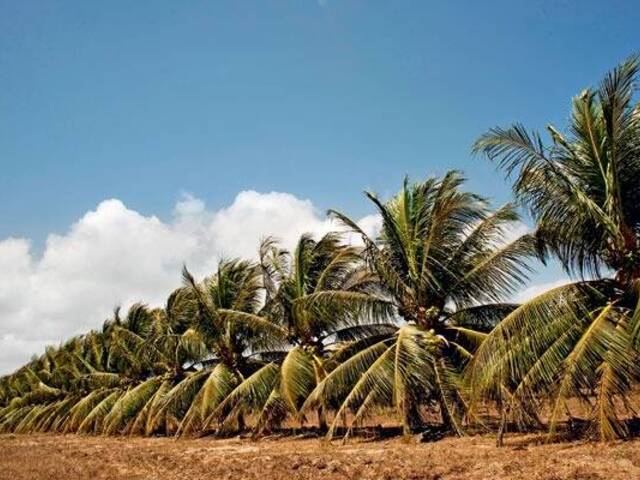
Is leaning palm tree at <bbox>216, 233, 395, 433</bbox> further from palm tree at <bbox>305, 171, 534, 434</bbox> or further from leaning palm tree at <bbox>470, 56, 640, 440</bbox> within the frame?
leaning palm tree at <bbox>470, 56, 640, 440</bbox>

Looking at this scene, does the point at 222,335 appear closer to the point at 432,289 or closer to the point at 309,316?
the point at 309,316

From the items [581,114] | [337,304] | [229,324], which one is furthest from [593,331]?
[229,324]

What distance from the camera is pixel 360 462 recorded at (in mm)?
10250

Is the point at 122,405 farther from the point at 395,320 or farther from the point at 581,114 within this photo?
the point at 581,114

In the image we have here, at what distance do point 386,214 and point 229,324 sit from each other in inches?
325

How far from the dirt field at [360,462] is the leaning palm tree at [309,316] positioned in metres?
1.40

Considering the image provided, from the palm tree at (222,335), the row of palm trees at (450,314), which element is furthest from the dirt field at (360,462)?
the palm tree at (222,335)

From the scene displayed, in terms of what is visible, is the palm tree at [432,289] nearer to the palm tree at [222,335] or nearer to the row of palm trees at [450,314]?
the row of palm trees at [450,314]

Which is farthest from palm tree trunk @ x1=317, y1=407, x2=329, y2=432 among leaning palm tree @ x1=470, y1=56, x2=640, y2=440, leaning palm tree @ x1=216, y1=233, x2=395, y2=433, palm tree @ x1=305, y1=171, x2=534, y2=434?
leaning palm tree @ x1=470, y1=56, x2=640, y2=440

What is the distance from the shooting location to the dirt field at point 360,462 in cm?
798

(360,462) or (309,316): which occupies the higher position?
(309,316)

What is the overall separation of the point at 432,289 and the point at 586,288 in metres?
4.29

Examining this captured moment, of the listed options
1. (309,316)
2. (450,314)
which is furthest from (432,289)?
(309,316)

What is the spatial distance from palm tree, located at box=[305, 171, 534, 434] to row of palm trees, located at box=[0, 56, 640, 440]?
0.04 meters
